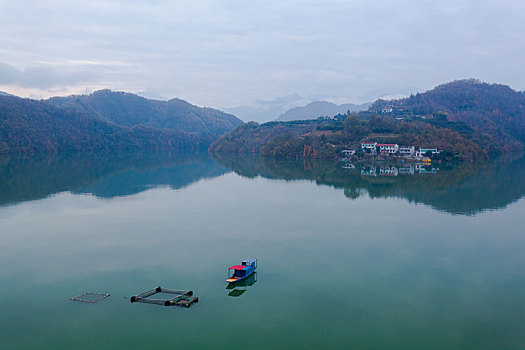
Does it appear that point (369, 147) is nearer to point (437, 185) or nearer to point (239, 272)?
point (437, 185)

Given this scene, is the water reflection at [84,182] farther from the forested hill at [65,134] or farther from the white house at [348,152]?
the forested hill at [65,134]

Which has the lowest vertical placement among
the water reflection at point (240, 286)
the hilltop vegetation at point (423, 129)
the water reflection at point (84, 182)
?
the water reflection at point (240, 286)

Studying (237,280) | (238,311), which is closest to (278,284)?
(237,280)

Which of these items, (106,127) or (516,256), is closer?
(516,256)

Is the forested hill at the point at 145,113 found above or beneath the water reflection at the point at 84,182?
above

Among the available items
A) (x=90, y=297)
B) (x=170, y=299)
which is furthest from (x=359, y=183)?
(x=90, y=297)

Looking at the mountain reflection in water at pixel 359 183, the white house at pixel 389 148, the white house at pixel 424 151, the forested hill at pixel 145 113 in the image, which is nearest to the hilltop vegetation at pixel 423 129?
the white house at pixel 424 151

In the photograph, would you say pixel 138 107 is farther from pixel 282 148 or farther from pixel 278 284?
pixel 278 284
